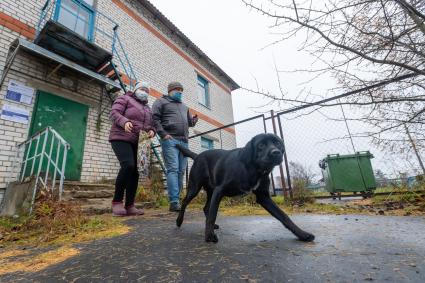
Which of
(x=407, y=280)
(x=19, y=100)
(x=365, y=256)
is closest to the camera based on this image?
(x=407, y=280)

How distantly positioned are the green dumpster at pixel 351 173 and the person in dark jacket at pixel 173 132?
4868 millimetres

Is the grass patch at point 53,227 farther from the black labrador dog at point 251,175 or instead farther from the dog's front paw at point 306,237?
the dog's front paw at point 306,237

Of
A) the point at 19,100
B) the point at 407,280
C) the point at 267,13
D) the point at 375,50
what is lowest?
the point at 407,280

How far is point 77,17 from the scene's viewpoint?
20.1 ft

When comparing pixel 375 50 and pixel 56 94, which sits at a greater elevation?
pixel 56 94

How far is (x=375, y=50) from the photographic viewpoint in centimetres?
202

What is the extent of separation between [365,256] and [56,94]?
6.57 metres

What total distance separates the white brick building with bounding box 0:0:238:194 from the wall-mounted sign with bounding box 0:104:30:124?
0.08ft

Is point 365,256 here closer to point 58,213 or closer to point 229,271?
point 229,271

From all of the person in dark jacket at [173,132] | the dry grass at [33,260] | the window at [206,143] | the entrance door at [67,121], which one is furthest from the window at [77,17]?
the window at [206,143]

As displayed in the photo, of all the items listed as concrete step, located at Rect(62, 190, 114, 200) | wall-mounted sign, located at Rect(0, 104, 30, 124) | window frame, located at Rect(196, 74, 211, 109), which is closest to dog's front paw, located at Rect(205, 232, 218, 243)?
concrete step, located at Rect(62, 190, 114, 200)

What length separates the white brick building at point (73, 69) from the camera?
15.8 feet

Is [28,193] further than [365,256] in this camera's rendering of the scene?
Yes

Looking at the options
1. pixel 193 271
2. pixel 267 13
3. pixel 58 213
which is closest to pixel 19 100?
pixel 58 213
